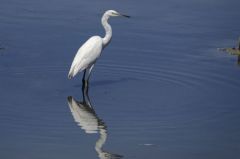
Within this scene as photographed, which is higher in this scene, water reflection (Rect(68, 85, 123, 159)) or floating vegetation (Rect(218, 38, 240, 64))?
floating vegetation (Rect(218, 38, 240, 64))

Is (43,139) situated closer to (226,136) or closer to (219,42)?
(226,136)

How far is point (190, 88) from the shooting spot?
14.4 meters

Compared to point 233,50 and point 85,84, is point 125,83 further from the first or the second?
point 233,50

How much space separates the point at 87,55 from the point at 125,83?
0.86 metres

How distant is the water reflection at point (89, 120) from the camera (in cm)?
1121

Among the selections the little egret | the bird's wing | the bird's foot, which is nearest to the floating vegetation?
the little egret

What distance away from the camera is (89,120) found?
12.8 meters

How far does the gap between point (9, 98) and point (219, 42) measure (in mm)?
5425

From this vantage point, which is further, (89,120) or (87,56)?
(87,56)

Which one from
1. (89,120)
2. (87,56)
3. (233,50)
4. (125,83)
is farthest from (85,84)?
(233,50)

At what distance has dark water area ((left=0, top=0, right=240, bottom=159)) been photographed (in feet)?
38.1

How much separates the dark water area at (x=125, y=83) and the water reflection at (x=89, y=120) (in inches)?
0.7

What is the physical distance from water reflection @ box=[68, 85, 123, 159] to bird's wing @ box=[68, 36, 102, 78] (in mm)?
407

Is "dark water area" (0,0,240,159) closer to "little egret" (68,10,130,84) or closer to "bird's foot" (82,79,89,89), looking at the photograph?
"bird's foot" (82,79,89,89)
